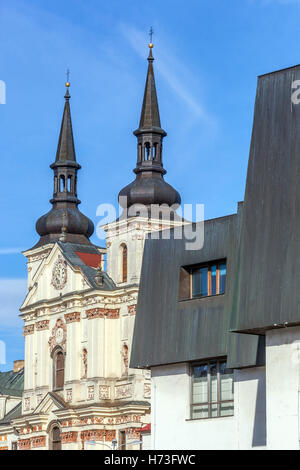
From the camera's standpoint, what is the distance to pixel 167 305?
127 feet

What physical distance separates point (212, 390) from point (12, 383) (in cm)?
6055

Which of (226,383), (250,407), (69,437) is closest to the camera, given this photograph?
(250,407)

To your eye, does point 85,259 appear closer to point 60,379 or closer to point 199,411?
point 60,379

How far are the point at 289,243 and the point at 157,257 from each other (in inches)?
337

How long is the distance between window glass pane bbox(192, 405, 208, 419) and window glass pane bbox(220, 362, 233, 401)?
2.32 feet

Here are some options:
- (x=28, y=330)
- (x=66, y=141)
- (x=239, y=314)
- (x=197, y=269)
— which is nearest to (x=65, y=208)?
(x=66, y=141)

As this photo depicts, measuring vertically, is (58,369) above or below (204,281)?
above

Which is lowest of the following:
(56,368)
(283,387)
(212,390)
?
(283,387)

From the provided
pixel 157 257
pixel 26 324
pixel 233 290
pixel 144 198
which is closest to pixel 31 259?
pixel 26 324

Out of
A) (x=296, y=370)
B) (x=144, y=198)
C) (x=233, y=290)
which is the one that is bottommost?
(x=296, y=370)

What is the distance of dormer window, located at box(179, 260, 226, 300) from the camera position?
37469 millimetres

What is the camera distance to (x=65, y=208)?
90062 mm

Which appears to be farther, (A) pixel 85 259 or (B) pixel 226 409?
(A) pixel 85 259
